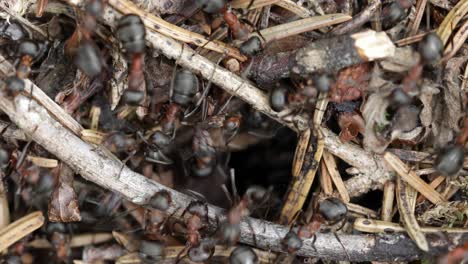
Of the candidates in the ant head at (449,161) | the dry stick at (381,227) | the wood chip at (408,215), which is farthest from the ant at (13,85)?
the ant head at (449,161)

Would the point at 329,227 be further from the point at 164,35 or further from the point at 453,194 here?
the point at 164,35

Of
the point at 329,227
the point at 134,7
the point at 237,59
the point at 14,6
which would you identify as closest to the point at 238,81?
the point at 237,59

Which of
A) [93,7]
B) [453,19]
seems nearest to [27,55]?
[93,7]

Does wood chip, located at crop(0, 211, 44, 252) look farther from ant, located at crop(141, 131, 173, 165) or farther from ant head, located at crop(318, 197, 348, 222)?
ant head, located at crop(318, 197, 348, 222)

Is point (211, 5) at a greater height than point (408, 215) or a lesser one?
greater

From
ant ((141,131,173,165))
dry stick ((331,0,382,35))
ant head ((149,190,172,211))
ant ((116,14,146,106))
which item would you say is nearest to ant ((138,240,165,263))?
ant head ((149,190,172,211))

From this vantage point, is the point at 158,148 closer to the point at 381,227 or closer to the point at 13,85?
the point at 13,85

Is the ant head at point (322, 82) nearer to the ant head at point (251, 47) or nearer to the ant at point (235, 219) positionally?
the ant head at point (251, 47)
